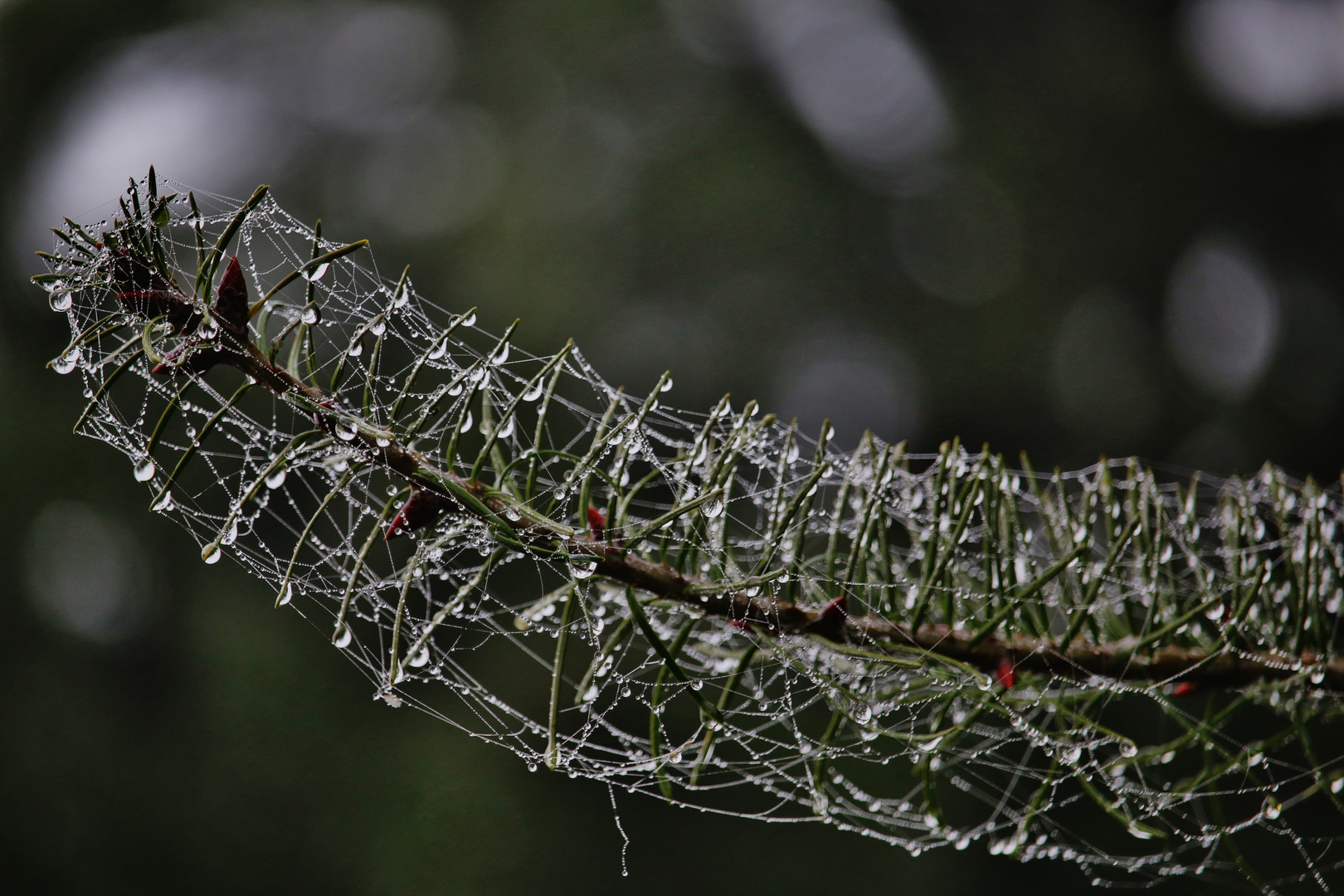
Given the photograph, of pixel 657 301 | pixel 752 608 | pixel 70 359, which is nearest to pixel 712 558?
pixel 752 608

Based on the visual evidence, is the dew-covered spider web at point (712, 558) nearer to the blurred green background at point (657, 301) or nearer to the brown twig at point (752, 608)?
the brown twig at point (752, 608)

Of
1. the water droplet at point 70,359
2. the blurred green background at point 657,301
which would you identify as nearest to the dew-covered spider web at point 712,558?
the water droplet at point 70,359

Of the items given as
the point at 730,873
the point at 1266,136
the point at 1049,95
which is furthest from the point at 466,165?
the point at 1266,136

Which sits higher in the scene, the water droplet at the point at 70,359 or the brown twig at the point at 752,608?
the water droplet at the point at 70,359

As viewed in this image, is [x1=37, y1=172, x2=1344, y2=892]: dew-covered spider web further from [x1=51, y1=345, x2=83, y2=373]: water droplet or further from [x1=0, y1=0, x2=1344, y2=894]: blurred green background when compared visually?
[x1=0, y1=0, x2=1344, y2=894]: blurred green background

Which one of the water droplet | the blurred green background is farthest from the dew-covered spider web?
the blurred green background

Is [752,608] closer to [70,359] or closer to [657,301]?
[70,359]

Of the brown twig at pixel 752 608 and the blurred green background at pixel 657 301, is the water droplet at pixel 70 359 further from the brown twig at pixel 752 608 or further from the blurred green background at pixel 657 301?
the blurred green background at pixel 657 301

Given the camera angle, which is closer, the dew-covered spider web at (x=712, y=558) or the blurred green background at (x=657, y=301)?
the dew-covered spider web at (x=712, y=558)

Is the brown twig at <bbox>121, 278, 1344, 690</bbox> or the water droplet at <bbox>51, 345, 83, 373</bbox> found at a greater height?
the water droplet at <bbox>51, 345, 83, 373</bbox>
